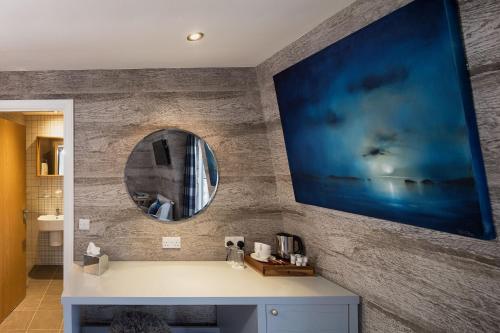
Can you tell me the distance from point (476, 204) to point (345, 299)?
0.91 metres

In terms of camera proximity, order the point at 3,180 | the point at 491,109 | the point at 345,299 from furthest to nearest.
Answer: the point at 3,180, the point at 345,299, the point at 491,109

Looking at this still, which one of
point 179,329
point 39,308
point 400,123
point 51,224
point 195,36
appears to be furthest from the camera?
point 51,224

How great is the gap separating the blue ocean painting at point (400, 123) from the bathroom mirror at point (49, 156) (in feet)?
13.6

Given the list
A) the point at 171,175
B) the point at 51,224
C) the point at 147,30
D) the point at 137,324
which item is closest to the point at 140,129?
the point at 171,175

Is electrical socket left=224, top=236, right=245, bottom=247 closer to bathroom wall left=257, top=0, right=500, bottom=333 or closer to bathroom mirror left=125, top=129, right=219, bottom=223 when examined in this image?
bathroom mirror left=125, top=129, right=219, bottom=223

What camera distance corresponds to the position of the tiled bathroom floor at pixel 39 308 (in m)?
3.01

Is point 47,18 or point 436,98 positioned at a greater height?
point 47,18

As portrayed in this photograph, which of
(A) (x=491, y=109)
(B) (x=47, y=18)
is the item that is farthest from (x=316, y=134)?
(B) (x=47, y=18)

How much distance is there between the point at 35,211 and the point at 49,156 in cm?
82

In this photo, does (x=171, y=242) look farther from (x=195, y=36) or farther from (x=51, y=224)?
(x=51, y=224)

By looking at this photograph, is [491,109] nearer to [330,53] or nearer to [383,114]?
[383,114]

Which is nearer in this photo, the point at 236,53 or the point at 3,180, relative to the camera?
the point at 236,53

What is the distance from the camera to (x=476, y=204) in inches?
37.3

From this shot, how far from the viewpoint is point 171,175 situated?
2383mm
